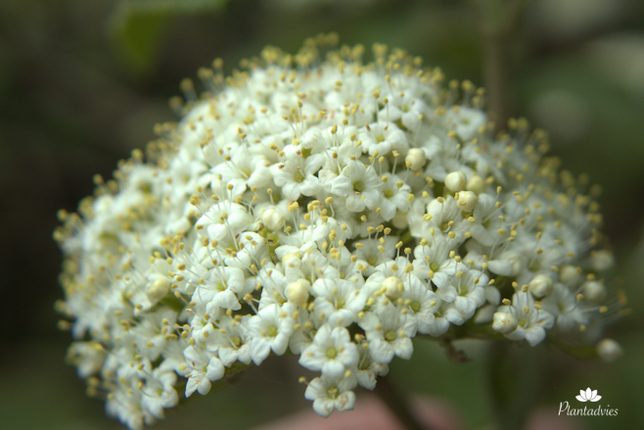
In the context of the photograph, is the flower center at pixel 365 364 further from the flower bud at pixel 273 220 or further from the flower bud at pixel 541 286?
the flower bud at pixel 541 286

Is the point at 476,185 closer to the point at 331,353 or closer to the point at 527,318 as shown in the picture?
the point at 527,318

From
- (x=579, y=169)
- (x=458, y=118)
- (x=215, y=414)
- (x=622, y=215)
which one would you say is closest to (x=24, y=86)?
(x=215, y=414)

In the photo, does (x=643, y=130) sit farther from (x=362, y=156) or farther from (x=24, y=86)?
(x=24, y=86)

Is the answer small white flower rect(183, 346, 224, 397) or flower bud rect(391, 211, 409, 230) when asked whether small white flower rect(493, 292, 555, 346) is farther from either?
small white flower rect(183, 346, 224, 397)

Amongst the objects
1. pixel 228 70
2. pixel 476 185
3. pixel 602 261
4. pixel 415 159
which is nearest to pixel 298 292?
pixel 415 159

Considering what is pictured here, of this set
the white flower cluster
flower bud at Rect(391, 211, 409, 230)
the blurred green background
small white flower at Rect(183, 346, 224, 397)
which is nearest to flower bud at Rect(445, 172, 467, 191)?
the white flower cluster
